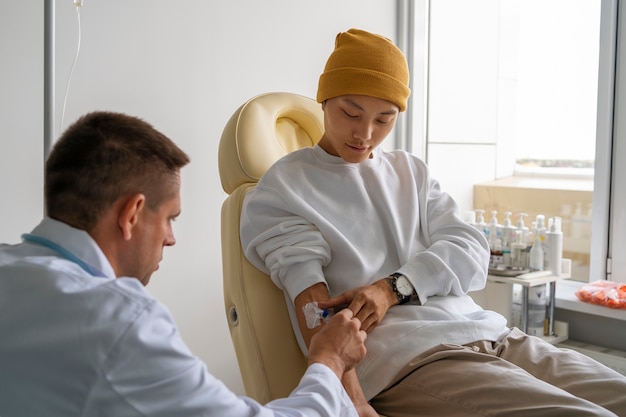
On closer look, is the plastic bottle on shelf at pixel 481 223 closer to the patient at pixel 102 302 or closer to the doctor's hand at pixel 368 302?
the doctor's hand at pixel 368 302

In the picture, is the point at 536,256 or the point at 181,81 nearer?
the point at 181,81

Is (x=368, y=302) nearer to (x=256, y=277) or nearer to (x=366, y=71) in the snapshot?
(x=256, y=277)

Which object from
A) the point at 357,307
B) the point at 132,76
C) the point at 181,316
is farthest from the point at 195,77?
the point at 357,307

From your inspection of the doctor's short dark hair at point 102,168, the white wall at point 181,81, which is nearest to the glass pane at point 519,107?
the white wall at point 181,81

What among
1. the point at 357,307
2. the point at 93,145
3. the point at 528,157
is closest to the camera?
the point at 93,145

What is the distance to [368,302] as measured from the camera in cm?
140

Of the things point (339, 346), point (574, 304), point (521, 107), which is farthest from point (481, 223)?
point (339, 346)

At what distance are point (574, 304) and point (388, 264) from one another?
138cm

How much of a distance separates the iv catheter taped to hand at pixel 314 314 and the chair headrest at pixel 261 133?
1.33ft

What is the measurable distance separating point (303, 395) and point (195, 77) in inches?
62.2

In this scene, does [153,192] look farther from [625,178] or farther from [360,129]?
[625,178]

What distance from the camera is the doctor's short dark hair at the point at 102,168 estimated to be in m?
0.88

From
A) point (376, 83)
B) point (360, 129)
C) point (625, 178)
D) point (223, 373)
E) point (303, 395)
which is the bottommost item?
point (223, 373)

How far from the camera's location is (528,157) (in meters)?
3.00
